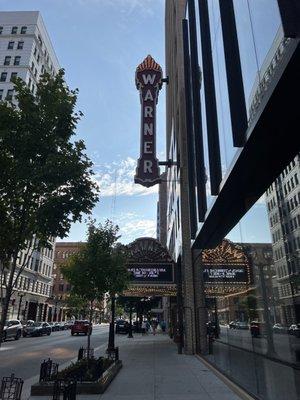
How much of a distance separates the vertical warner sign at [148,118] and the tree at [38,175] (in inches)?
503

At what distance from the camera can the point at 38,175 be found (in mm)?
8453

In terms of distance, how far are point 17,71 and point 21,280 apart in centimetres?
3422

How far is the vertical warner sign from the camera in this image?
22444 millimetres

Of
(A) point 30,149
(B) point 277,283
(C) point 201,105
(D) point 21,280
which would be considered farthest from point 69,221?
(D) point 21,280

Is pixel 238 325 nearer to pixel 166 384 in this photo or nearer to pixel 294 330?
pixel 166 384

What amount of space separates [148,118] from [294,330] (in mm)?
19280

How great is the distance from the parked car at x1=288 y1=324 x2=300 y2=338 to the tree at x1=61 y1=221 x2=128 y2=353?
904 centimetres

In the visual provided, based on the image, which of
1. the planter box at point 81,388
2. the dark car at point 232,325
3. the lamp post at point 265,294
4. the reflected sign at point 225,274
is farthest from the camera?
the dark car at point 232,325

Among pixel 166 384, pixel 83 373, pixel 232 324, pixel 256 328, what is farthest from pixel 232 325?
pixel 83 373

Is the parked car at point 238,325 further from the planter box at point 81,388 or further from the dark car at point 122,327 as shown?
the dark car at point 122,327

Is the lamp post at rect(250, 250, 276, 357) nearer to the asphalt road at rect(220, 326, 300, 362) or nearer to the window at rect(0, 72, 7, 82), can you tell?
the asphalt road at rect(220, 326, 300, 362)

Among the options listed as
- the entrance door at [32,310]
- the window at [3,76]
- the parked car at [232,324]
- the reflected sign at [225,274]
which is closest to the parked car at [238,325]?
the parked car at [232,324]

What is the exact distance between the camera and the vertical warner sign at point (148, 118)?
22444mm

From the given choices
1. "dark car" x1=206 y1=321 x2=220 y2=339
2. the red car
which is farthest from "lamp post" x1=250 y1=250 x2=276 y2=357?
the red car
